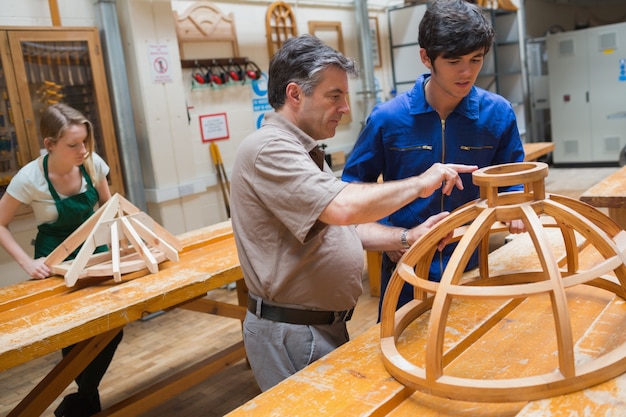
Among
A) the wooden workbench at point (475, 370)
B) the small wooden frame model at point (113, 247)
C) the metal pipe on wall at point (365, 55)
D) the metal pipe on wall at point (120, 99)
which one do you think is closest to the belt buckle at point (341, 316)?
the wooden workbench at point (475, 370)

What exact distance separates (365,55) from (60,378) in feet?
18.6

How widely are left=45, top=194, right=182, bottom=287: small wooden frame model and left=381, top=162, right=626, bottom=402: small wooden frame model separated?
4.84 feet

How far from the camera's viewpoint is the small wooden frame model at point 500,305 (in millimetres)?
1134

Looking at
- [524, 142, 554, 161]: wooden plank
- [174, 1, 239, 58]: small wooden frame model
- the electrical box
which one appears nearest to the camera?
[174, 1, 239, 58]: small wooden frame model

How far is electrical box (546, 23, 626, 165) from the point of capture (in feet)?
27.7

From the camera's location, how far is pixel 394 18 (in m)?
7.82

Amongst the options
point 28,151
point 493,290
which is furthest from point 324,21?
point 493,290

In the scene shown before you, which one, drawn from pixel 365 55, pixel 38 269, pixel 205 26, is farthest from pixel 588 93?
pixel 38 269

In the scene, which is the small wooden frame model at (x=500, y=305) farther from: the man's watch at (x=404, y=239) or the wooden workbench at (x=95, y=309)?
the wooden workbench at (x=95, y=309)

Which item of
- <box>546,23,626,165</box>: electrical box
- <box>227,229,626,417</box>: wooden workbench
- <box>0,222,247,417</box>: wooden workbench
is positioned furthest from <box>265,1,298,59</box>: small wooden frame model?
<box>227,229,626,417</box>: wooden workbench

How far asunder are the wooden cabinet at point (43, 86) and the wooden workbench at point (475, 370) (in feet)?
11.4

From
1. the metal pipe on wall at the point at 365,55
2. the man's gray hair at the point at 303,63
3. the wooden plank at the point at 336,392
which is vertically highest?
the metal pipe on wall at the point at 365,55

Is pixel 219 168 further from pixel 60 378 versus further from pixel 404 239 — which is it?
pixel 404 239

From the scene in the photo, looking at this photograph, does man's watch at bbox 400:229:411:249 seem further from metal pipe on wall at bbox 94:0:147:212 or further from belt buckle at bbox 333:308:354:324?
metal pipe on wall at bbox 94:0:147:212
